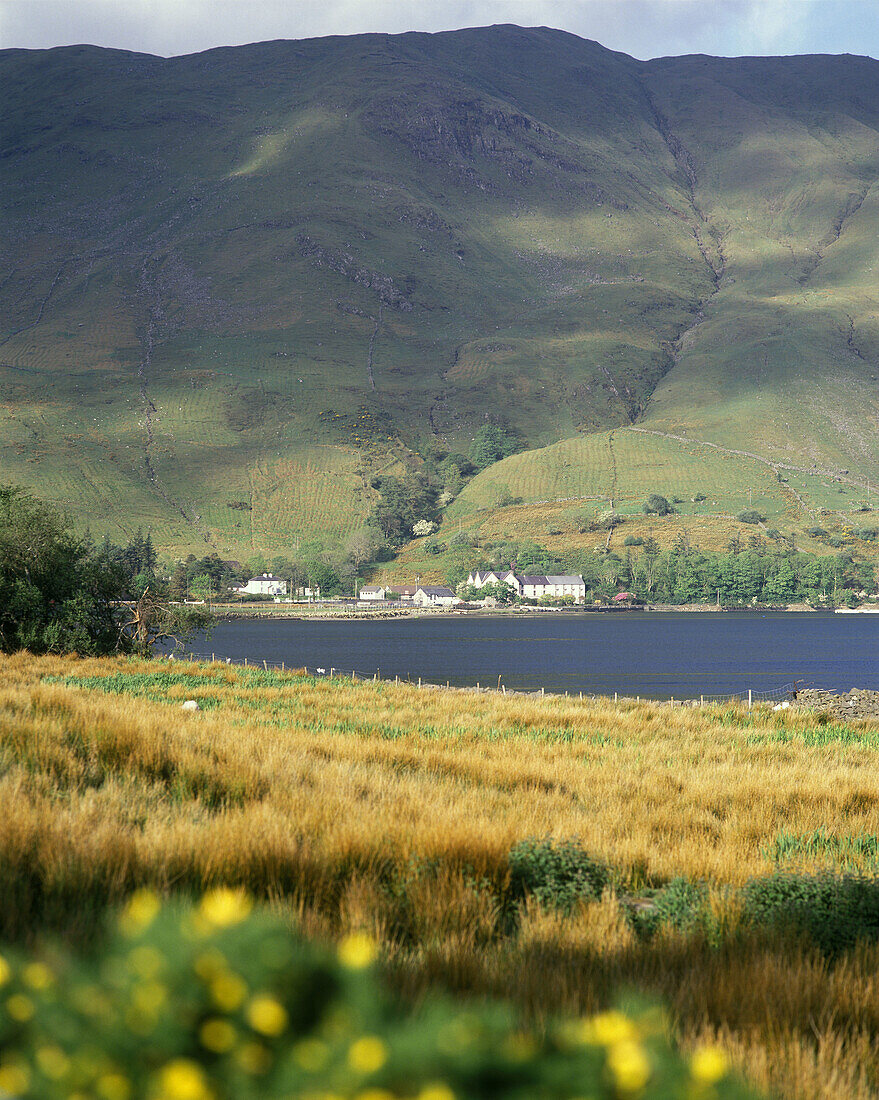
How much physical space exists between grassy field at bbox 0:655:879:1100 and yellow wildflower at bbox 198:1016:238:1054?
126cm

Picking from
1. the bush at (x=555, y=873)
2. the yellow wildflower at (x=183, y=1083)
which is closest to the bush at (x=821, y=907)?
the bush at (x=555, y=873)

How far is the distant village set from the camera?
611ft

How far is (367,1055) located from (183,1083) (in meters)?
0.26

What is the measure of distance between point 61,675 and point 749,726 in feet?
59.8

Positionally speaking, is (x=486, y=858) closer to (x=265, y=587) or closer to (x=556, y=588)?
(x=556, y=588)

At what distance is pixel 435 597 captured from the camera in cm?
18988

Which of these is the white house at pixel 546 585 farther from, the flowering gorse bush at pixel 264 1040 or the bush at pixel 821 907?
the flowering gorse bush at pixel 264 1040

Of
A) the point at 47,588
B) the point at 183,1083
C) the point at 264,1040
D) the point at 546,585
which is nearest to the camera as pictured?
the point at 183,1083

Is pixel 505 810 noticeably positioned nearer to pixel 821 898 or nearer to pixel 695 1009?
pixel 821 898

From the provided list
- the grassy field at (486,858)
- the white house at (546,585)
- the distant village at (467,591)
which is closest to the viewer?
the grassy field at (486,858)

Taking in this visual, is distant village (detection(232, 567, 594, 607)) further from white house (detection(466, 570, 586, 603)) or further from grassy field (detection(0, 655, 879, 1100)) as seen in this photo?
grassy field (detection(0, 655, 879, 1100))

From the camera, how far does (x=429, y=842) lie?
207 inches

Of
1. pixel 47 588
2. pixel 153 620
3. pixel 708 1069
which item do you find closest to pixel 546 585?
pixel 153 620

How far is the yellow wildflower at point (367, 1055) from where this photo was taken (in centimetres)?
127
